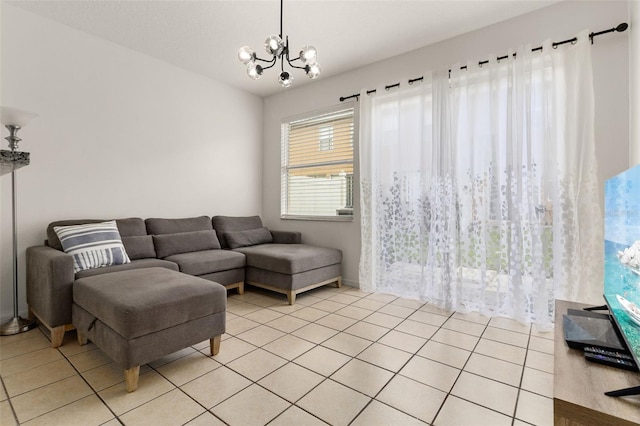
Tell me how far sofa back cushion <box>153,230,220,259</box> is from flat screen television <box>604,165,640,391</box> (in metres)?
3.48

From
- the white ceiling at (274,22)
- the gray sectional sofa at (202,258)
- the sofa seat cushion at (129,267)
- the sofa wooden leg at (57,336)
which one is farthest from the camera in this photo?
the white ceiling at (274,22)

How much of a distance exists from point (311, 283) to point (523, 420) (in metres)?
2.20

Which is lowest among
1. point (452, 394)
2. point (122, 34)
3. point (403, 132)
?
point (452, 394)

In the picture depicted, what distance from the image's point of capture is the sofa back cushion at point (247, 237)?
3.85 m

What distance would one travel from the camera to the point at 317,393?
5.41ft

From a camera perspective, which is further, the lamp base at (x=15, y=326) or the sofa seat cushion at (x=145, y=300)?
the lamp base at (x=15, y=326)

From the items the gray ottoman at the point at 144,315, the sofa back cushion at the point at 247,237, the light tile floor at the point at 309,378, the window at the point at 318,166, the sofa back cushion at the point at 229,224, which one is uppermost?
the window at the point at 318,166

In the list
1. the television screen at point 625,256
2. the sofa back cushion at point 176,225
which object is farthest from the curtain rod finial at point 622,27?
the sofa back cushion at point 176,225

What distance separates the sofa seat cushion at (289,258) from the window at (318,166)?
1.97ft

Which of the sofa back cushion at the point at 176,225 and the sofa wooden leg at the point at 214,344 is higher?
the sofa back cushion at the point at 176,225

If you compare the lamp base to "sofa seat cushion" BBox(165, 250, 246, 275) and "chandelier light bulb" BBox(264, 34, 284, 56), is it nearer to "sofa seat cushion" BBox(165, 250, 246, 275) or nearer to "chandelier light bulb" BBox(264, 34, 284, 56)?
"sofa seat cushion" BBox(165, 250, 246, 275)

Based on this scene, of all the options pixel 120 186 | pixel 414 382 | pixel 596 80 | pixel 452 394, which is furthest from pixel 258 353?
pixel 596 80

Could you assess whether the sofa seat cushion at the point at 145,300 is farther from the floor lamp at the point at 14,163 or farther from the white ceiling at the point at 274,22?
the white ceiling at the point at 274,22

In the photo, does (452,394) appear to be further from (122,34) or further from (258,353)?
(122,34)
